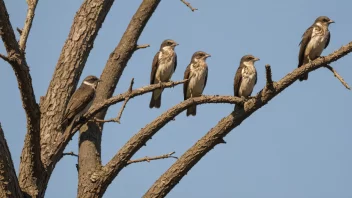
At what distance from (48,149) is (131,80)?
4.52 feet

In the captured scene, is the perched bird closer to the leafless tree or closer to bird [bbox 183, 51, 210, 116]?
bird [bbox 183, 51, 210, 116]

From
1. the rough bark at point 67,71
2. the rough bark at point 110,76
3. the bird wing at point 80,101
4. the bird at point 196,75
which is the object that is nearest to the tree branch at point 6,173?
the rough bark at point 67,71

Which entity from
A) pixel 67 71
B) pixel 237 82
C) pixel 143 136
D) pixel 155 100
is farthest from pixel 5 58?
pixel 155 100

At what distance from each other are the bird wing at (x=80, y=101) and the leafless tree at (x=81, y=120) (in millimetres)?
584

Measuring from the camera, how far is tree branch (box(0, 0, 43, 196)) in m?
7.04

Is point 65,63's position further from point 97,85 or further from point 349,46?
point 349,46

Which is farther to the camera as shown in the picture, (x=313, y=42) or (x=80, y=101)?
(x=313, y=42)

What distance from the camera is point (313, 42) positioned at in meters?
11.7

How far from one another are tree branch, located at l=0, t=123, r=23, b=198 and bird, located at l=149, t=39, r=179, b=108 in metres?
5.76

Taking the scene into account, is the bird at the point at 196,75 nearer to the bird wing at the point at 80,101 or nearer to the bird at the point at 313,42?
the bird at the point at 313,42

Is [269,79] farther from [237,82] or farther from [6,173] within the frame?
[6,173]

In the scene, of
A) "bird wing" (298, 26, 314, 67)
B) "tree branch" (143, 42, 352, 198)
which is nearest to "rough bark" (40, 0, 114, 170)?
"tree branch" (143, 42, 352, 198)

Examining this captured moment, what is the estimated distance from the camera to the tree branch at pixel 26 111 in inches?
277

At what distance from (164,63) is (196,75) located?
99 centimetres
